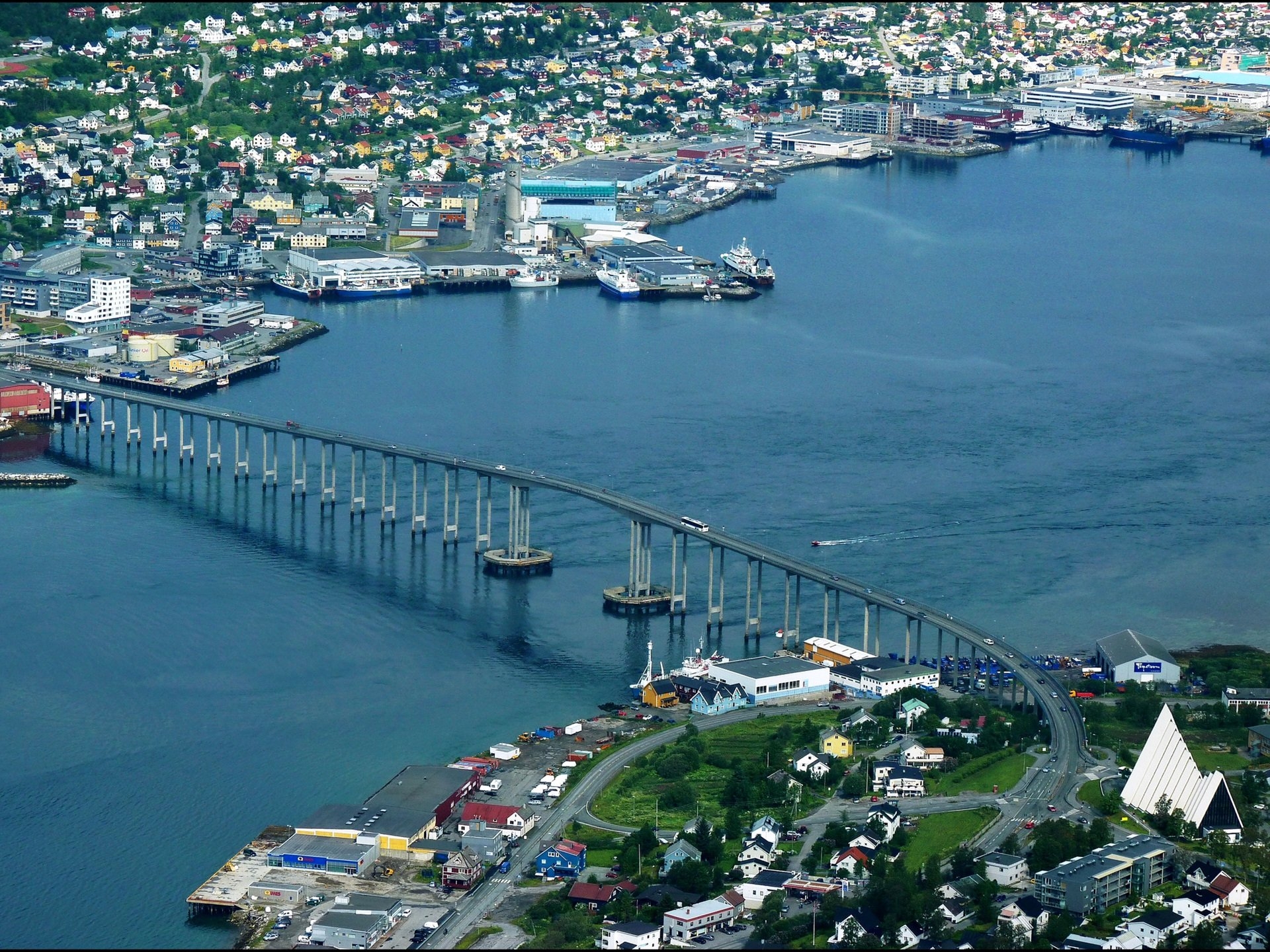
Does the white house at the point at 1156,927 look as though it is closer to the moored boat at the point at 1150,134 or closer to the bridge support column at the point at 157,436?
the bridge support column at the point at 157,436

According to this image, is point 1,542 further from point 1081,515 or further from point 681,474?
point 1081,515

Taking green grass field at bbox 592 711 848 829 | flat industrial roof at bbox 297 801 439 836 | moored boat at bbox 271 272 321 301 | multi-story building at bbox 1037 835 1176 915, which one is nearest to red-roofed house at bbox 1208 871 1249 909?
multi-story building at bbox 1037 835 1176 915

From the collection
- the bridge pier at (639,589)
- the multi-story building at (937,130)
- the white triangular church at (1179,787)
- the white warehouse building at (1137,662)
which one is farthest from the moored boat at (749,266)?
the white triangular church at (1179,787)

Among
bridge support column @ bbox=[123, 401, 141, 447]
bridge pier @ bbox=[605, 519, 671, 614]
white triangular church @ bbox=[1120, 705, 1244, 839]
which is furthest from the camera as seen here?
bridge support column @ bbox=[123, 401, 141, 447]

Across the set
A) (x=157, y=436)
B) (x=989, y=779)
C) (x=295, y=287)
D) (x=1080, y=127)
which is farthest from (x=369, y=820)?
(x=1080, y=127)

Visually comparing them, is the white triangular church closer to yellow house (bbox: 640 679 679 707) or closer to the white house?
the white house

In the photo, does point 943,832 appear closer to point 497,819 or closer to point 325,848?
point 497,819
